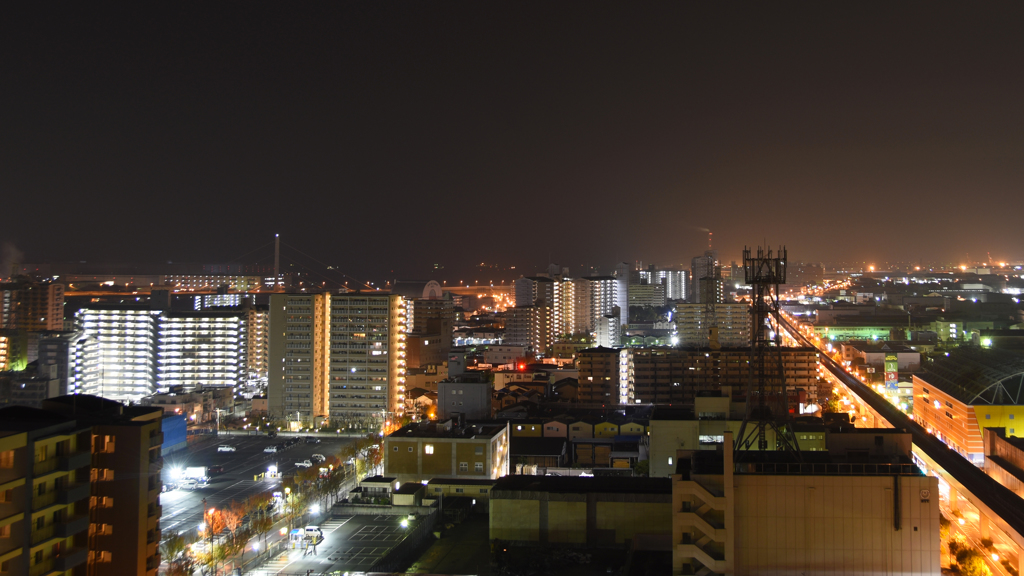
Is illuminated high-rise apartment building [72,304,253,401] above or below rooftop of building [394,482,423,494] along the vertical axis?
above

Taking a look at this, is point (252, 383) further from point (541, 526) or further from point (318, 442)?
point (541, 526)

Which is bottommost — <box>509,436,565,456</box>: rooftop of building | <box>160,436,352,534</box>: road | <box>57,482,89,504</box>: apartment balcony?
<box>160,436,352,534</box>: road

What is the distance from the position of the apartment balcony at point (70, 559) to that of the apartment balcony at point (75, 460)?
21.4 inches

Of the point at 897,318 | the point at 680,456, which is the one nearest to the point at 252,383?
the point at 680,456

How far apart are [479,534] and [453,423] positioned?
3.31 metres

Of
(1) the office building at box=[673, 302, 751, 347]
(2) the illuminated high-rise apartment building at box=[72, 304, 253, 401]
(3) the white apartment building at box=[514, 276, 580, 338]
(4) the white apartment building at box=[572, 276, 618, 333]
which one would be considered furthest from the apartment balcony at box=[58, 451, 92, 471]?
(4) the white apartment building at box=[572, 276, 618, 333]

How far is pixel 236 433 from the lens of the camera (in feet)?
49.2

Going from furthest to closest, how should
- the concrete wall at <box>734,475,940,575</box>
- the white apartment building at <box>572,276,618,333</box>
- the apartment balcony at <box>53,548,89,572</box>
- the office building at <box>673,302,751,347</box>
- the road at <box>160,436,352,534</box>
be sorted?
1. the white apartment building at <box>572,276,618,333</box>
2. the office building at <box>673,302,751,347</box>
3. the road at <box>160,436,352,534</box>
4. the apartment balcony at <box>53,548,89,572</box>
5. the concrete wall at <box>734,475,940,575</box>

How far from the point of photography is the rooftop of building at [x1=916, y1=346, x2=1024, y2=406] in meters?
10.2

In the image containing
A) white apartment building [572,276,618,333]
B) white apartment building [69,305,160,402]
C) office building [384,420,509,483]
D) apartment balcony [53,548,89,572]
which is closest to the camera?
apartment balcony [53,548,89,572]

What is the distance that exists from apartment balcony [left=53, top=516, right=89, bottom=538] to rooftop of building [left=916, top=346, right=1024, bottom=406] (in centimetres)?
1079

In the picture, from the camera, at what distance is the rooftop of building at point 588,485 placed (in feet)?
21.5

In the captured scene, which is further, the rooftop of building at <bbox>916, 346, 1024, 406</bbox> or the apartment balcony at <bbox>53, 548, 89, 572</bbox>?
the rooftop of building at <bbox>916, 346, 1024, 406</bbox>

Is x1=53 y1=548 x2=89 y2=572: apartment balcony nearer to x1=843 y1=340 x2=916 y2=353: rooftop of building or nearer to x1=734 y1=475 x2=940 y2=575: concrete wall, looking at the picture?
x1=734 y1=475 x2=940 y2=575: concrete wall
